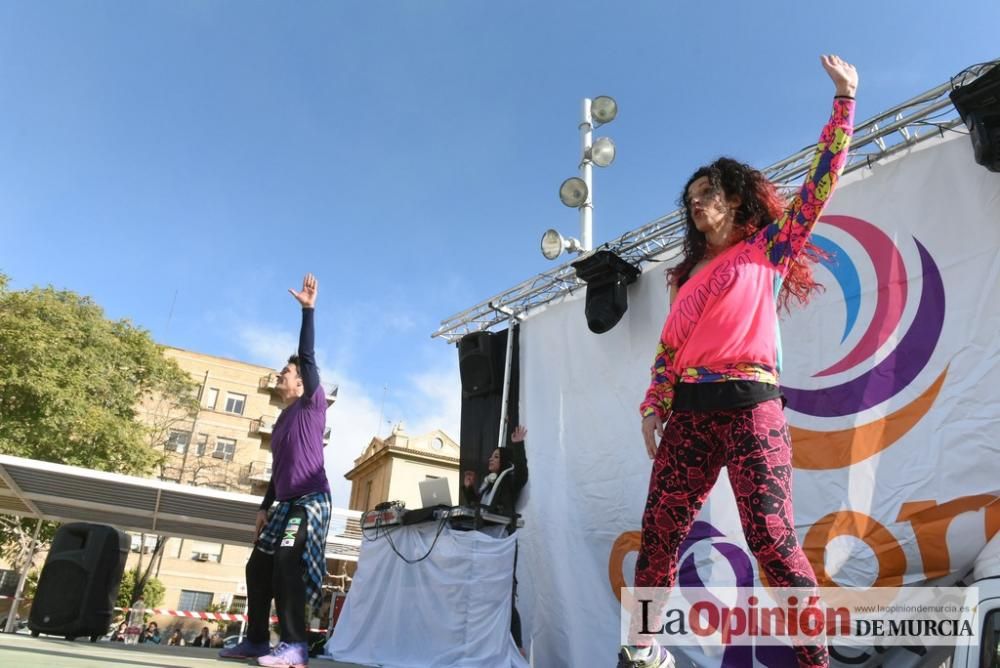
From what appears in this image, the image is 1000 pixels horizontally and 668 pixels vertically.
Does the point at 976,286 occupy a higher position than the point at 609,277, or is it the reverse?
the point at 609,277

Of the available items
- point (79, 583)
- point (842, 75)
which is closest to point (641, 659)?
point (842, 75)

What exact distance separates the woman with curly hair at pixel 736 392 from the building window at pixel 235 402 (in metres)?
35.4

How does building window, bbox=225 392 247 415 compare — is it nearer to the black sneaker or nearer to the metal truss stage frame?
the metal truss stage frame

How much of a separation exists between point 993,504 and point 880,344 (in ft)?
3.26

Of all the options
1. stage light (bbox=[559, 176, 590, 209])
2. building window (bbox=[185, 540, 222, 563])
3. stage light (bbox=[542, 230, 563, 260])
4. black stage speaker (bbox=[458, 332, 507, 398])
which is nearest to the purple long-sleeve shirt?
black stage speaker (bbox=[458, 332, 507, 398])

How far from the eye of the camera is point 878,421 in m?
3.57

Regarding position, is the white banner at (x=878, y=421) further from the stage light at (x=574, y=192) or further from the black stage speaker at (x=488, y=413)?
the stage light at (x=574, y=192)

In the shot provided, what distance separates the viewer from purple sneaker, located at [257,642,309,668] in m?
2.85

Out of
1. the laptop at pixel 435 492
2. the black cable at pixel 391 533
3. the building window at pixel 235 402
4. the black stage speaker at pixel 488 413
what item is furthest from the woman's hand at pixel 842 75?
the building window at pixel 235 402

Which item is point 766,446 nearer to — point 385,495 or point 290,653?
point 290,653

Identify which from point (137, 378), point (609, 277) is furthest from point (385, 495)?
point (609, 277)

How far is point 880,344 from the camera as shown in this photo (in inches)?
145

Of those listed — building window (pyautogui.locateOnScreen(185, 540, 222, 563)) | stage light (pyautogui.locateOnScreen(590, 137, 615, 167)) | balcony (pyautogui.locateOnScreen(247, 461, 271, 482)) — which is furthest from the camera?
balcony (pyautogui.locateOnScreen(247, 461, 271, 482))

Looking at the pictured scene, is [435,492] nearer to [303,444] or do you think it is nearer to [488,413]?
[488,413]
